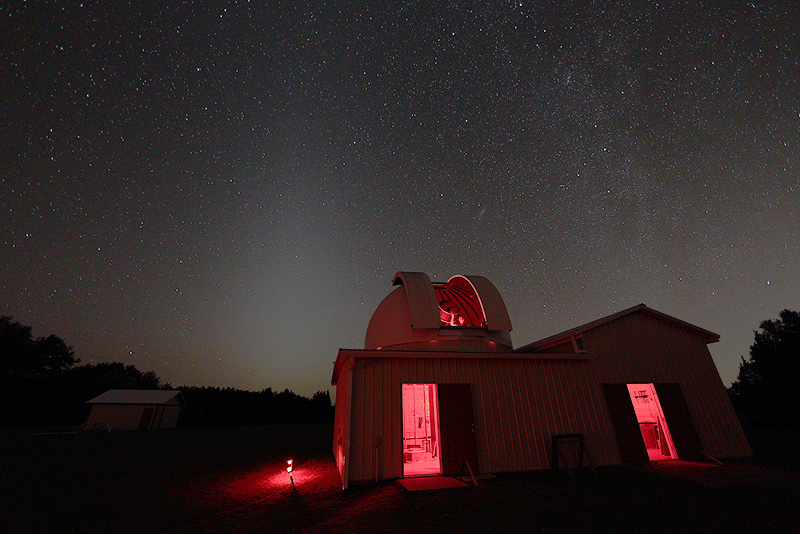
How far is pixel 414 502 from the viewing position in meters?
5.96

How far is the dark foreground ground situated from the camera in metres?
5.02

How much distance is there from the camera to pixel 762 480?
6.84 meters

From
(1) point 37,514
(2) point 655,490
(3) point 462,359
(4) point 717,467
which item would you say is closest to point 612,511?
(2) point 655,490

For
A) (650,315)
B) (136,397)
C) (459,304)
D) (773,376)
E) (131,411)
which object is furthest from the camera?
(136,397)

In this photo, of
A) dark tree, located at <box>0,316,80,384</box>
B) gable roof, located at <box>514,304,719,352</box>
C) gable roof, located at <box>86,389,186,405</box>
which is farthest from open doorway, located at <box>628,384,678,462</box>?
dark tree, located at <box>0,316,80,384</box>

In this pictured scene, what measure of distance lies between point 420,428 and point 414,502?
7.30 m

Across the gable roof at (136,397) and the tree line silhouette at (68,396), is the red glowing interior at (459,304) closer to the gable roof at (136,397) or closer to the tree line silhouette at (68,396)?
the gable roof at (136,397)

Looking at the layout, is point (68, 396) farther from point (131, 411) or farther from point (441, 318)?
point (441, 318)

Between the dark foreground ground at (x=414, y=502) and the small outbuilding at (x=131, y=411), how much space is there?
67.7 feet

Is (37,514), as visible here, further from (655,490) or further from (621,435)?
(621,435)

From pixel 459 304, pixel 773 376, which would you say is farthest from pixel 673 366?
pixel 773 376

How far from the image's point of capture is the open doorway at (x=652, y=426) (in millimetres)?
9523

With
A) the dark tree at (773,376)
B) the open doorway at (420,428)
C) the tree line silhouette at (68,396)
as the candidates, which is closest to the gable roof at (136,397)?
the tree line silhouette at (68,396)

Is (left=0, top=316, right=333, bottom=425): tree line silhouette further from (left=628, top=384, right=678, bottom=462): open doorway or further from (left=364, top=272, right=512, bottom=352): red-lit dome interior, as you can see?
(left=628, top=384, right=678, bottom=462): open doorway
